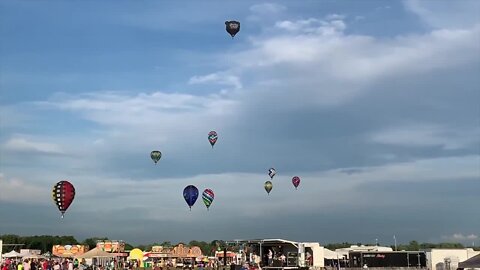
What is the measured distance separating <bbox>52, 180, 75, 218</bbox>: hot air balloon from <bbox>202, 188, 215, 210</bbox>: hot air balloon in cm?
1667

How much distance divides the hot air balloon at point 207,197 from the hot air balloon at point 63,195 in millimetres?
16674

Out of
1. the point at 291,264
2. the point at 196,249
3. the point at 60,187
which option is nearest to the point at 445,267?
the point at 291,264

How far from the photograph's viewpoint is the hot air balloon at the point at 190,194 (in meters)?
56.7

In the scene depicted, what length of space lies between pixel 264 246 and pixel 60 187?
17.6 meters

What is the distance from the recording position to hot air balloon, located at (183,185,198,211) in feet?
186

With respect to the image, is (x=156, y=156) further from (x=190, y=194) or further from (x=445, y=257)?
(x=445, y=257)

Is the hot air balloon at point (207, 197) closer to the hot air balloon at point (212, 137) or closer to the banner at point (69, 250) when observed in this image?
the hot air balloon at point (212, 137)

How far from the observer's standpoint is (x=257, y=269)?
45.4 meters

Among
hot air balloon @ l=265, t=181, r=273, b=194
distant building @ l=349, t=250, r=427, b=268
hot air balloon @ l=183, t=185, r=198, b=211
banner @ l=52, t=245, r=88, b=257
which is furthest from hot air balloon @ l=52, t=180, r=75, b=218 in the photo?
Result: banner @ l=52, t=245, r=88, b=257

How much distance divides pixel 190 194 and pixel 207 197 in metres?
6.59

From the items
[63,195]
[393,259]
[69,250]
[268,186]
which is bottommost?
[393,259]

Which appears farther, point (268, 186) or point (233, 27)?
point (268, 186)

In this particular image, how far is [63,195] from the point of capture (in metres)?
48.8

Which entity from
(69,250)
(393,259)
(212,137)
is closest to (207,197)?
(212,137)
